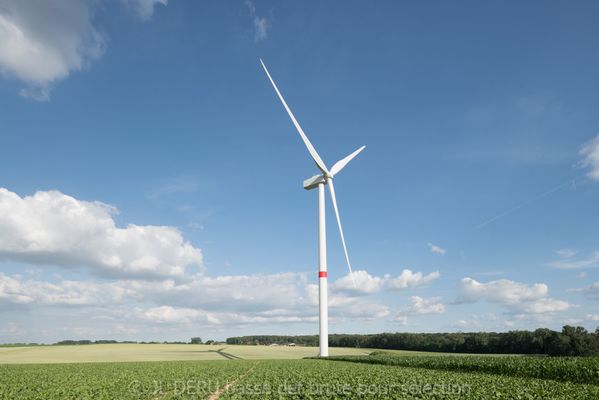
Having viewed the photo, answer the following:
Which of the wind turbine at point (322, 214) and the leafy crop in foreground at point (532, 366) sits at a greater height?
the wind turbine at point (322, 214)

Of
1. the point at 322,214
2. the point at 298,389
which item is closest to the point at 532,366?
the point at 298,389

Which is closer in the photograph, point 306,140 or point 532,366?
point 532,366

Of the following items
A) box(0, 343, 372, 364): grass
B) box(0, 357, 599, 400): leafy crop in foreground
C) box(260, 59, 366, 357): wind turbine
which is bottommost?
box(0, 343, 372, 364): grass

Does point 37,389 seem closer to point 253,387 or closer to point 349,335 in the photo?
point 253,387

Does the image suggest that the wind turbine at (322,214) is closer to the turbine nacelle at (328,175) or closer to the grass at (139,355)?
the turbine nacelle at (328,175)

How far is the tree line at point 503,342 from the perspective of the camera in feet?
285

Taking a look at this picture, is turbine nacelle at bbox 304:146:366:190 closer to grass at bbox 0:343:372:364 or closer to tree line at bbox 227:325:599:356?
grass at bbox 0:343:372:364

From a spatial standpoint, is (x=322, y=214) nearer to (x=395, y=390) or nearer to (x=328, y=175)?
(x=328, y=175)

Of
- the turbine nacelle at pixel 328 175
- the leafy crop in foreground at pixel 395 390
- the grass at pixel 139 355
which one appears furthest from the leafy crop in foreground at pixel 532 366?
the grass at pixel 139 355

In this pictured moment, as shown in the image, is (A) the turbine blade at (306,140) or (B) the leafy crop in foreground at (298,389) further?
(A) the turbine blade at (306,140)

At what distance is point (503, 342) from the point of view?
108 meters

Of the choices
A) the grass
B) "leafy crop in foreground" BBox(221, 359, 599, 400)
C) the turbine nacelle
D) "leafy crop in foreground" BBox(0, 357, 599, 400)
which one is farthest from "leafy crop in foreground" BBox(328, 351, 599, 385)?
the grass

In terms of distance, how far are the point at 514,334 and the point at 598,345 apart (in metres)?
22.7

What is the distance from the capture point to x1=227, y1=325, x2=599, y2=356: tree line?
8675 cm
